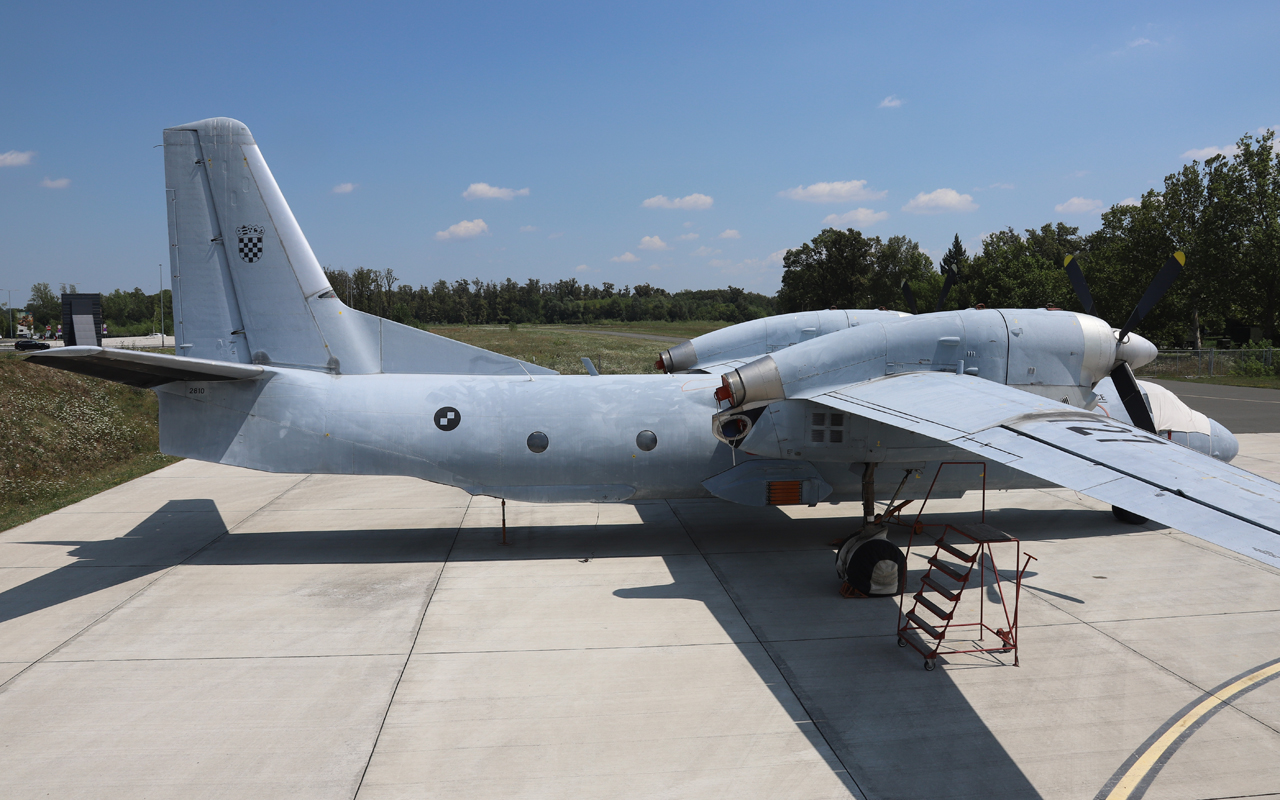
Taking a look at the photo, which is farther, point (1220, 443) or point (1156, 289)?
point (1220, 443)

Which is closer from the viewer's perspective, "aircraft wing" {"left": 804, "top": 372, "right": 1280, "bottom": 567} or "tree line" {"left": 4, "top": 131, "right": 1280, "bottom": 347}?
"aircraft wing" {"left": 804, "top": 372, "right": 1280, "bottom": 567}

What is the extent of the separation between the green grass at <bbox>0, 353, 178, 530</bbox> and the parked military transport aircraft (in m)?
7.15

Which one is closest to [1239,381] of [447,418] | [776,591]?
[776,591]

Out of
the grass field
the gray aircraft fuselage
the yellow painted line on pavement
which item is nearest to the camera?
the yellow painted line on pavement

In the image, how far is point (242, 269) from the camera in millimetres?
12453

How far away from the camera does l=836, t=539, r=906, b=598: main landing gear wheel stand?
33.9 ft

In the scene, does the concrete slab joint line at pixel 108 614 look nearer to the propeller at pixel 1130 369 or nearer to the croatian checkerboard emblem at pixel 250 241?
the croatian checkerboard emblem at pixel 250 241

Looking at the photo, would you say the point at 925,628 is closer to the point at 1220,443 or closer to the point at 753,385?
the point at 753,385

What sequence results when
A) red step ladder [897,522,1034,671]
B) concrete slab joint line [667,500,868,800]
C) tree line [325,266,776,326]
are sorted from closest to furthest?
concrete slab joint line [667,500,868,800] < red step ladder [897,522,1034,671] < tree line [325,266,776,326]

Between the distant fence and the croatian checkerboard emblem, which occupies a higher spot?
the croatian checkerboard emblem

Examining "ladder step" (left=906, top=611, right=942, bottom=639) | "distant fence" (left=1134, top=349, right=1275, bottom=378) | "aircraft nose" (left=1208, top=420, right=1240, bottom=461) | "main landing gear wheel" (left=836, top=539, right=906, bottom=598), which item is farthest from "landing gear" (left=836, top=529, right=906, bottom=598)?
"distant fence" (left=1134, top=349, right=1275, bottom=378)

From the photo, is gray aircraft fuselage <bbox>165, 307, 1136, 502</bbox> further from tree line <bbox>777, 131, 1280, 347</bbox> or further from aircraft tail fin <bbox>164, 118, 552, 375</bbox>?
tree line <bbox>777, 131, 1280, 347</bbox>

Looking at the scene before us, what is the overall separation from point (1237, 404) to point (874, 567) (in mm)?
29773

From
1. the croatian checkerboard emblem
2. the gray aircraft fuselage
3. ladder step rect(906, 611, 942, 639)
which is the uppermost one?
the croatian checkerboard emblem
